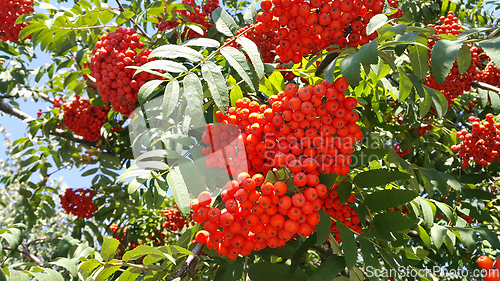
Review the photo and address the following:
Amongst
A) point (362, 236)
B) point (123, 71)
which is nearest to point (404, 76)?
point (362, 236)

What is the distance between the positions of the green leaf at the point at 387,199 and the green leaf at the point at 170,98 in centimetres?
125

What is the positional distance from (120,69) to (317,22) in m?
1.59

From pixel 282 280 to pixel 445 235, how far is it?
1300 millimetres

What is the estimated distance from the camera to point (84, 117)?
4.36 m

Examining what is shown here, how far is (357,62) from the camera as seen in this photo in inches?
58.6

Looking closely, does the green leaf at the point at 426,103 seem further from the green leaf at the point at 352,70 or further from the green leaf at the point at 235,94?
the green leaf at the point at 235,94

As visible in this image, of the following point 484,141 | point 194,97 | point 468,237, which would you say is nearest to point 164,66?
point 194,97

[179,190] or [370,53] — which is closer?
[370,53]

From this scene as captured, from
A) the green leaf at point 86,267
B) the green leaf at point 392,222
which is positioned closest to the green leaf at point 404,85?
the green leaf at point 392,222

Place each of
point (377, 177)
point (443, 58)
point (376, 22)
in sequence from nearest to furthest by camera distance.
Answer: point (443, 58), point (376, 22), point (377, 177)

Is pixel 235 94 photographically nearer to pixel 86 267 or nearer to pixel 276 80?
pixel 276 80

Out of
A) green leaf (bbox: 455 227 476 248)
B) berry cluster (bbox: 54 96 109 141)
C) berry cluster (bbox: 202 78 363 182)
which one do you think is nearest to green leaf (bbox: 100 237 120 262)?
berry cluster (bbox: 202 78 363 182)

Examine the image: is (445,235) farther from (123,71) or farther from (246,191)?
(123,71)

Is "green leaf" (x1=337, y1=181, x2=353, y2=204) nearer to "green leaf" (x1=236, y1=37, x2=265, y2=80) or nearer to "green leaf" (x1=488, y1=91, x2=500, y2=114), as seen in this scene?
"green leaf" (x1=236, y1=37, x2=265, y2=80)
